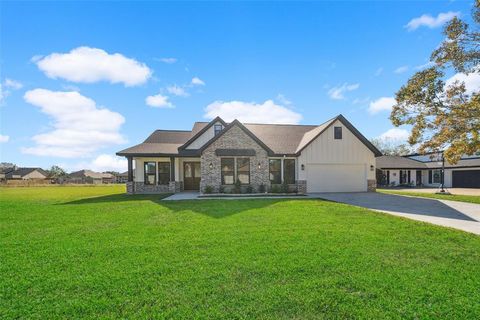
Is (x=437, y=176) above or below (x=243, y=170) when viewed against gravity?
below

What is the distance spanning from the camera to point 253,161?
658 inches

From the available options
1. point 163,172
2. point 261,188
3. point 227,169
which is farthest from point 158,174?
point 261,188

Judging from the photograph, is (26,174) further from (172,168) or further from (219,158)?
(219,158)

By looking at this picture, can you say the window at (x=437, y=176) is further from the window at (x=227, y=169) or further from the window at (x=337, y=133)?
the window at (x=227, y=169)

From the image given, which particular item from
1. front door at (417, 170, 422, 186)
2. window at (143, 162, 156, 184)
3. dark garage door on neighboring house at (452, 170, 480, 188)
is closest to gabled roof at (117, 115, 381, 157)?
window at (143, 162, 156, 184)

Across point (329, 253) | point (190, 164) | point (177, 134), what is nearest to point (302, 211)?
point (329, 253)

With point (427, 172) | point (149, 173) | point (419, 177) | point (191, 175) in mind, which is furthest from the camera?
point (419, 177)

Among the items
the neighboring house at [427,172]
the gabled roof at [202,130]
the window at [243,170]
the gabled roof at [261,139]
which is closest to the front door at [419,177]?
the neighboring house at [427,172]

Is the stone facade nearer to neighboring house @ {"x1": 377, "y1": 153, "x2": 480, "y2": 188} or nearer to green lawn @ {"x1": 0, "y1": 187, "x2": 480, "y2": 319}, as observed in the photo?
green lawn @ {"x1": 0, "y1": 187, "x2": 480, "y2": 319}

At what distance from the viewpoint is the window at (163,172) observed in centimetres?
1917

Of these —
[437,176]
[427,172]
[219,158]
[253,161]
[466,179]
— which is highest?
[219,158]

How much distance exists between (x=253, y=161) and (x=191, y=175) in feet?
20.0

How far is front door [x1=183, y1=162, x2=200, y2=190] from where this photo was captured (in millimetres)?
19734

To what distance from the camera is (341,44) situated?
14.0 metres
